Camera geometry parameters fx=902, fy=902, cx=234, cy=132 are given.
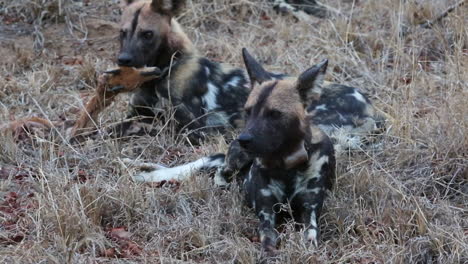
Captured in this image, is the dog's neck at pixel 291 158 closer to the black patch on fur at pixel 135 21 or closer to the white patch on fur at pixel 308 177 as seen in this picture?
the white patch on fur at pixel 308 177

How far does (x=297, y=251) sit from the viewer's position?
3301 millimetres

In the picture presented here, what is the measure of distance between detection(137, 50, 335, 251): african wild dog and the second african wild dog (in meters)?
1.08

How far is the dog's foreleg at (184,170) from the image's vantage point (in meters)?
4.21

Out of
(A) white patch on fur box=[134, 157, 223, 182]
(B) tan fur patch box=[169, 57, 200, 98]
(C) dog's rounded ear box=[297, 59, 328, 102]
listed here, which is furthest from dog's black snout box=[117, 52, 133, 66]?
(C) dog's rounded ear box=[297, 59, 328, 102]

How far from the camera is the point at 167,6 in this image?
508 cm

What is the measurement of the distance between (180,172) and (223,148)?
34 centimetres

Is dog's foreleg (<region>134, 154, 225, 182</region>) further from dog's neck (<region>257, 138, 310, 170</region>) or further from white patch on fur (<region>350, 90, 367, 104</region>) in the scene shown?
white patch on fur (<region>350, 90, 367, 104</region>)

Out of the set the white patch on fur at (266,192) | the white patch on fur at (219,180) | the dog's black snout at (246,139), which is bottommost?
the white patch on fur at (219,180)

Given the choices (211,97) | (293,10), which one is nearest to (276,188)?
(211,97)

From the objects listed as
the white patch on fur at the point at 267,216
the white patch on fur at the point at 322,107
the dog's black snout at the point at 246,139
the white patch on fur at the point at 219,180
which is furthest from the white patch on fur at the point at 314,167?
the white patch on fur at the point at 322,107

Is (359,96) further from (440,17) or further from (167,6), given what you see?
(440,17)

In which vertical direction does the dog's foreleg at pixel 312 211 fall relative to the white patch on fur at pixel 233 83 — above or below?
above

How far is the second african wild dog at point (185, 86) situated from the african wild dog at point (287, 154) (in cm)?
108

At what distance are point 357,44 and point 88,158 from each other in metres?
2.43
